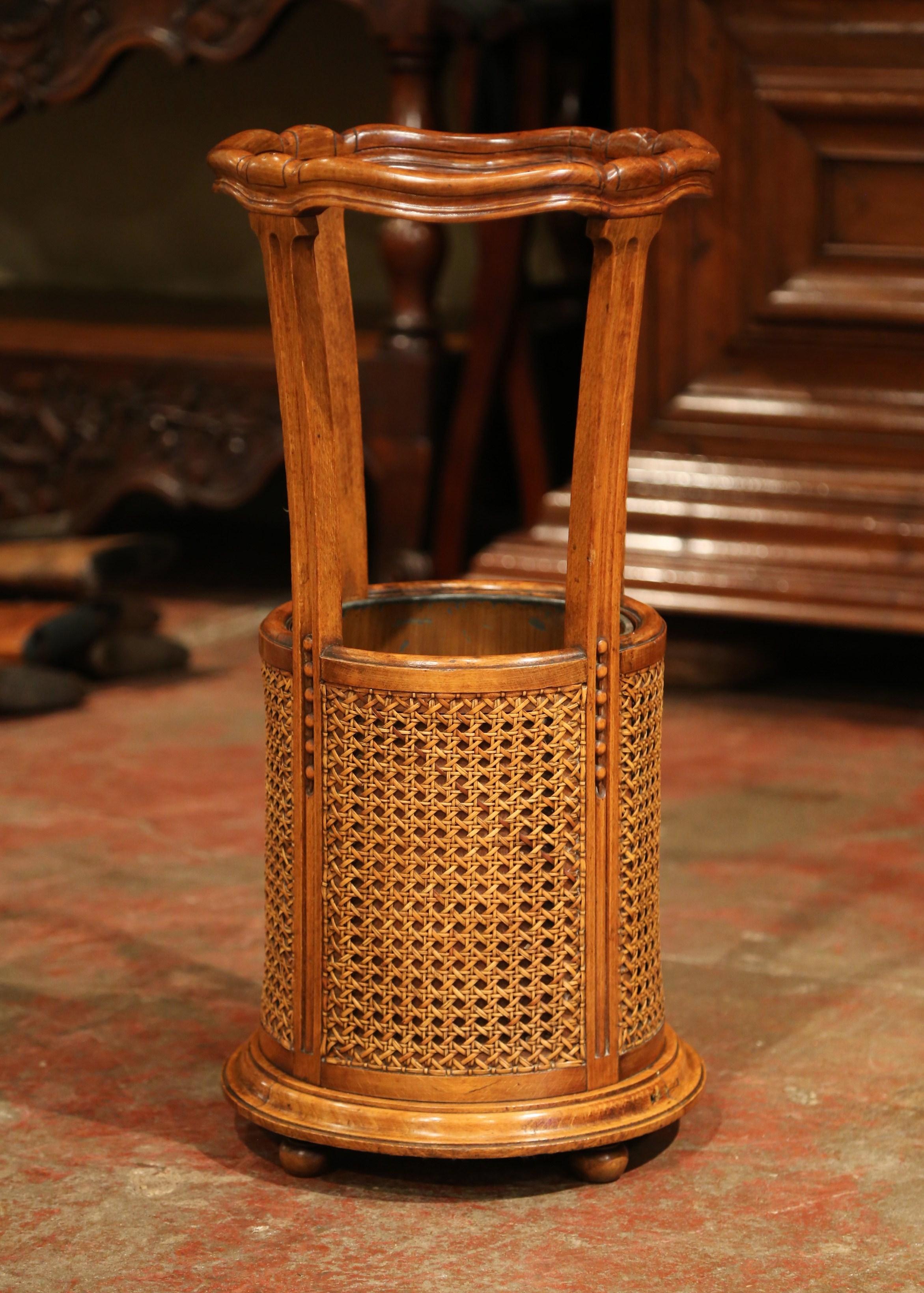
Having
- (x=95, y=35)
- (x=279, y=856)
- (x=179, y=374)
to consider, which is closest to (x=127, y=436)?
(x=179, y=374)

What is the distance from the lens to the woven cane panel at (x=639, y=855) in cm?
149

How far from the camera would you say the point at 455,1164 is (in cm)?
151

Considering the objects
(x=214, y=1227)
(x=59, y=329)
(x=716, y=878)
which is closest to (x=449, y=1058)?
(x=214, y=1227)

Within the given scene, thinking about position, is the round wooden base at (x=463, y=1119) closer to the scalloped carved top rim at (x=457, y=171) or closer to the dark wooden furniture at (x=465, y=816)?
the dark wooden furniture at (x=465, y=816)

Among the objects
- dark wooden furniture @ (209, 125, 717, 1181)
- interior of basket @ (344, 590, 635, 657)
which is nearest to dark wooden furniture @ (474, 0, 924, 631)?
interior of basket @ (344, 590, 635, 657)

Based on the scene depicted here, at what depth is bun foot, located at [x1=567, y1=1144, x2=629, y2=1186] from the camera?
1.47 meters

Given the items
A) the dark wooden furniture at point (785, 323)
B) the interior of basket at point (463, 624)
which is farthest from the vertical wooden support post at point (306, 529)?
the dark wooden furniture at point (785, 323)

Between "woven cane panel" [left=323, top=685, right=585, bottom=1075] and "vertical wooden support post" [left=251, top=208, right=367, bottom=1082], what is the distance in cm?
2

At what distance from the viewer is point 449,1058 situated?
1.45m

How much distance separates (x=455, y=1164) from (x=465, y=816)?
30 cm

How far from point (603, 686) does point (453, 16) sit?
6.67 feet

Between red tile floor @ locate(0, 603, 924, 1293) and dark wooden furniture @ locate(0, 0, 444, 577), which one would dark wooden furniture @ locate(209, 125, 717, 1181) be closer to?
red tile floor @ locate(0, 603, 924, 1293)

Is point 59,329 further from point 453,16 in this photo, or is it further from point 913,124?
point 913,124

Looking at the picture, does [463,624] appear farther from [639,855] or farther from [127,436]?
[127,436]
